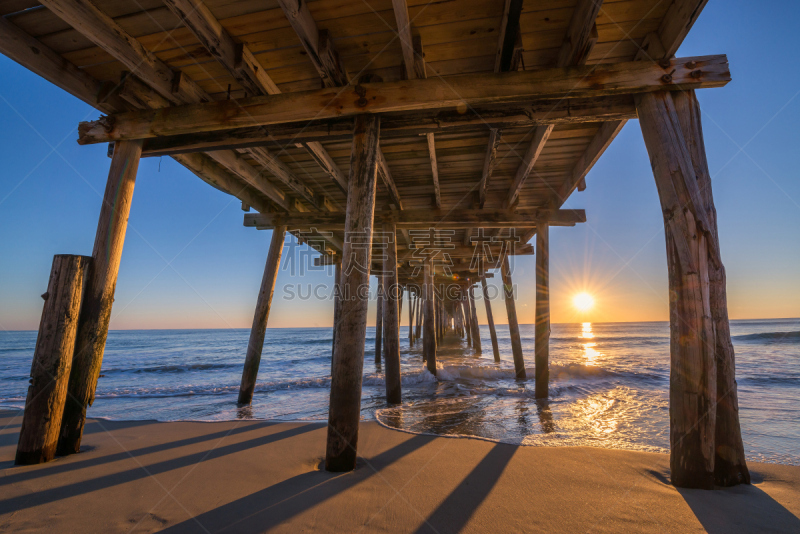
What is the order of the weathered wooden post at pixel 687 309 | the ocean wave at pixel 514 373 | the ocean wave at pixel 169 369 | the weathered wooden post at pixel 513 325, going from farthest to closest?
the ocean wave at pixel 169 369 → the ocean wave at pixel 514 373 → the weathered wooden post at pixel 513 325 → the weathered wooden post at pixel 687 309

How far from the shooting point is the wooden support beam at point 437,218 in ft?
19.7

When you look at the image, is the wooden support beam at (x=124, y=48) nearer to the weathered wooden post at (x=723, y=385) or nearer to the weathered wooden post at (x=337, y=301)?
the weathered wooden post at (x=337, y=301)

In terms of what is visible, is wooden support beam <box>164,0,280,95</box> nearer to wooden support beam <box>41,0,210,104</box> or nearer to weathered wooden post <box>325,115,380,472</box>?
wooden support beam <box>41,0,210,104</box>

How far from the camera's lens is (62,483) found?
7.56 feet

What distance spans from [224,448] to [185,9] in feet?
12.2

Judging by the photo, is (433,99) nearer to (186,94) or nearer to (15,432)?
(186,94)

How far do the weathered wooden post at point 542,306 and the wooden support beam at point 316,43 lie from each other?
4394 mm

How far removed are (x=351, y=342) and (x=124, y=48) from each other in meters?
3.11

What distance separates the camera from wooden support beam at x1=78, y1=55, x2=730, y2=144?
2.58 m

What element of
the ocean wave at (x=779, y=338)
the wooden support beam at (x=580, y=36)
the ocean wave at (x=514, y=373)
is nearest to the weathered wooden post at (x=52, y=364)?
the wooden support beam at (x=580, y=36)

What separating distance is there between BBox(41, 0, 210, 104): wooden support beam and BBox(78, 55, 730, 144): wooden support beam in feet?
0.63

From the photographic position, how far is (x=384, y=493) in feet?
7.07

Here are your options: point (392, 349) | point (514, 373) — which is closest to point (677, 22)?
point (392, 349)

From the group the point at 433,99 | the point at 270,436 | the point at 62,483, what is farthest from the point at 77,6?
the point at 270,436
